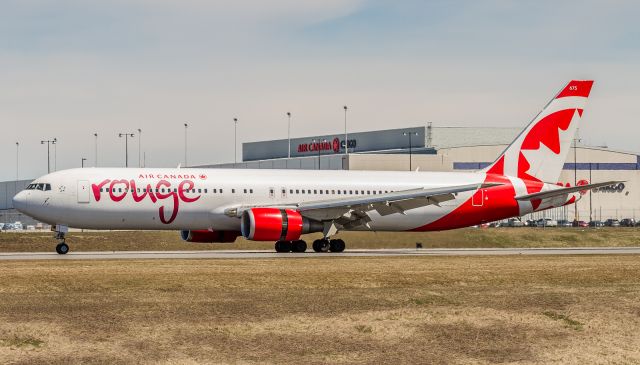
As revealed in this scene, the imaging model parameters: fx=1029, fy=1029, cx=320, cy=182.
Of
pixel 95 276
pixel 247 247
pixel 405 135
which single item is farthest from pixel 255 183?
pixel 405 135

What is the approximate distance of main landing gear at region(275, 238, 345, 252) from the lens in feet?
173

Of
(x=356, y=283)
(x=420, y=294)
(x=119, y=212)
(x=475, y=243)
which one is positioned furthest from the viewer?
(x=475, y=243)

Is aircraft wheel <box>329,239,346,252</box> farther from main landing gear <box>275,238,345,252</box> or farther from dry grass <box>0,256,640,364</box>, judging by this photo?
dry grass <box>0,256,640,364</box>

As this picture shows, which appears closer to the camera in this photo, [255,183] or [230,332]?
[230,332]

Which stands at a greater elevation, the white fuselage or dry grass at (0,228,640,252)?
the white fuselage

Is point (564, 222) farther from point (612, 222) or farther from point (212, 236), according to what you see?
point (212, 236)

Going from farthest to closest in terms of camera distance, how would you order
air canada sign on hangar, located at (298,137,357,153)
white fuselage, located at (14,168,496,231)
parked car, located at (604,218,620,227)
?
air canada sign on hangar, located at (298,137,357,153)
parked car, located at (604,218,620,227)
white fuselage, located at (14,168,496,231)

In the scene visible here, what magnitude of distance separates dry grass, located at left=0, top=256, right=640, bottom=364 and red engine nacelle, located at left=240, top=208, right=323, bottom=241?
44.8ft

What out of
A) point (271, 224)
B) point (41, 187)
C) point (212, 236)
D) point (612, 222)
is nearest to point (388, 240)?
point (212, 236)

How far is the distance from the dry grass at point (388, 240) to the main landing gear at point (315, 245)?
408cm

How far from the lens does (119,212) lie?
165 ft

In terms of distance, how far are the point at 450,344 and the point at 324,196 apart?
3178 cm

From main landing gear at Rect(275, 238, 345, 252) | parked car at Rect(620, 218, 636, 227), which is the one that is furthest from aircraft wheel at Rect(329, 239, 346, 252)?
parked car at Rect(620, 218, 636, 227)

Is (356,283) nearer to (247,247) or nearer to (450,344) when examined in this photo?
(450,344)
